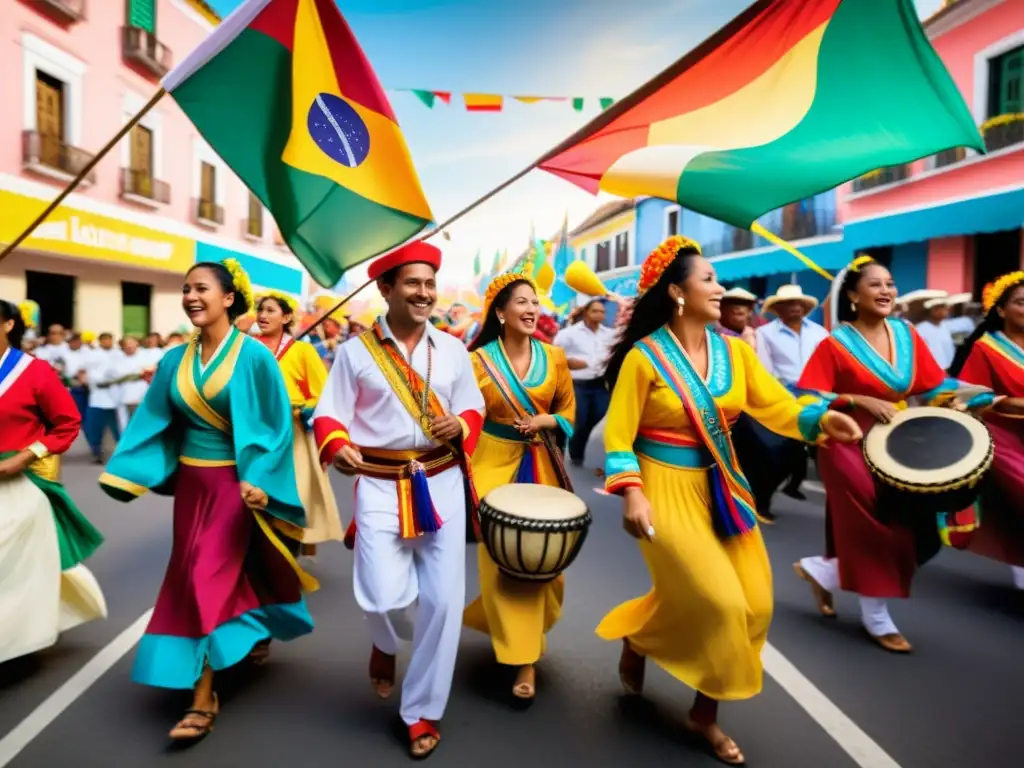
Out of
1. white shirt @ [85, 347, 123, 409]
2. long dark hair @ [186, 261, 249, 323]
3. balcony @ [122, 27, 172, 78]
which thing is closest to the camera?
Result: long dark hair @ [186, 261, 249, 323]

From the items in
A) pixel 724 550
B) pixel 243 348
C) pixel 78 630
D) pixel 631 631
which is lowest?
pixel 78 630

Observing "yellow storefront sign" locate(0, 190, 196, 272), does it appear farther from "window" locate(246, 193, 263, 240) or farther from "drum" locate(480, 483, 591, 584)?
"drum" locate(480, 483, 591, 584)

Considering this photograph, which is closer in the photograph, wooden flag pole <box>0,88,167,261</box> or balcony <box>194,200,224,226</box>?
wooden flag pole <box>0,88,167,261</box>

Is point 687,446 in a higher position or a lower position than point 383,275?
lower

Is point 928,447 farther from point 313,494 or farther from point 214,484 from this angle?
point 313,494

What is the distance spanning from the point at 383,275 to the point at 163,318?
2062 centimetres

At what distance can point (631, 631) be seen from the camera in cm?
334

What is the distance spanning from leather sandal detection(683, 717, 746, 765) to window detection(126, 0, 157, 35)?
66.5 feet

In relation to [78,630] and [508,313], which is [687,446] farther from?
[78,630]

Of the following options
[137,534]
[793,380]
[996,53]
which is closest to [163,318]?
[137,534]

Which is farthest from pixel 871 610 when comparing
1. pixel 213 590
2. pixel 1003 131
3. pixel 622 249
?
pixel 622 249

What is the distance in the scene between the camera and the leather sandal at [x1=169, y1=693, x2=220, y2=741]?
3012mm

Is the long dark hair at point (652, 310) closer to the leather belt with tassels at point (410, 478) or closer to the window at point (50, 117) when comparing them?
the leather belt with tassels at point (410, 478)

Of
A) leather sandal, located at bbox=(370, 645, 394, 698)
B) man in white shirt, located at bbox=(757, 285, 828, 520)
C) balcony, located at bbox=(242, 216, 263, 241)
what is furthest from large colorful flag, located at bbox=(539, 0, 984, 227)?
balcony, located at bbox=(242, 216, 263, 241)
